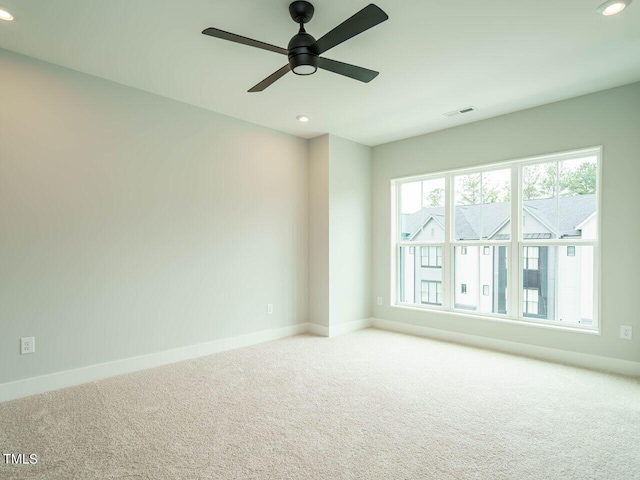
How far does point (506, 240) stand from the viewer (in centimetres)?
412

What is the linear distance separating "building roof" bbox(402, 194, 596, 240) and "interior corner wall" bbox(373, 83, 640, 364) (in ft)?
0.88

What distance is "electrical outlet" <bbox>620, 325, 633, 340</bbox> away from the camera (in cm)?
326

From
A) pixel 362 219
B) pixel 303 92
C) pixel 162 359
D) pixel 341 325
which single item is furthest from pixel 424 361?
pixel 303 92

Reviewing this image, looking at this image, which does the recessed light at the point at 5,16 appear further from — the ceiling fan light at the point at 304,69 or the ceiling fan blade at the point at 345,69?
the ceiling fan blade at the point at 345,69

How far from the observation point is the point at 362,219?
5.14m

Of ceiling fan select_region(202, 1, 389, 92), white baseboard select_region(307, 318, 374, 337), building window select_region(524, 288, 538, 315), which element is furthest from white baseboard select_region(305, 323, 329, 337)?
ceiling fan select_region(202, 1, 389, 92)

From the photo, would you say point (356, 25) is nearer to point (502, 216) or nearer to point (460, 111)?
point (460, 111)

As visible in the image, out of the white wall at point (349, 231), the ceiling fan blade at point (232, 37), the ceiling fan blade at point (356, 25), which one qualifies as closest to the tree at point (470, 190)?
the white wall at point (349, 231)

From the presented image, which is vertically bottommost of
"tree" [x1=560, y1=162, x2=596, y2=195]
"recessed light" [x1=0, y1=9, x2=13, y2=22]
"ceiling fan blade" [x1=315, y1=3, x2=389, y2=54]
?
"tree" [x1=560, y1=162, x2=596, y2=195]

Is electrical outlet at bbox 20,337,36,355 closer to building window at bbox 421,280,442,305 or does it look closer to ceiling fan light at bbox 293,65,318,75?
ceiling fan light at bbox 293,65,318,75

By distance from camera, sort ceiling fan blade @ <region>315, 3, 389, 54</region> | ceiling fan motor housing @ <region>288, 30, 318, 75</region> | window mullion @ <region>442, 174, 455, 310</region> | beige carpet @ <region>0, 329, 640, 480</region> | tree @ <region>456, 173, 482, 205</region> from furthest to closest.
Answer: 1. window mullion @ <region>442, 174, 455, 310</region>
2. tree @ <region>456, 173, 482, 205</region>
3. ceiling fan motor housing @ <region>288, 30, 318, 75</region>
4. beige carpet @ <region>0, 329, 640, 480</region>
5. ceiling fan blade @ <region>315, 3, 389, 54</region>

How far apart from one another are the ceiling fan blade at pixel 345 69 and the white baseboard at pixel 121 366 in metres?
2.99

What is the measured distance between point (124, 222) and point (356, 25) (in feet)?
8.61

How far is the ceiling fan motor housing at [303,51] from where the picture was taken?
2.13 m
